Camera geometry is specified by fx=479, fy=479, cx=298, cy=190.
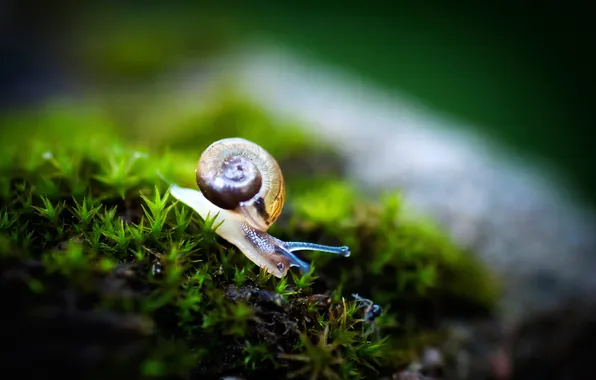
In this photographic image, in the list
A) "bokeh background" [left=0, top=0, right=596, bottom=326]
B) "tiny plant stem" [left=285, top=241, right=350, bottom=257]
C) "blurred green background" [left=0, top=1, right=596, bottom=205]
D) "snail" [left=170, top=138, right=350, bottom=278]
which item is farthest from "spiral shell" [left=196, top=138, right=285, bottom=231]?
"blurred green background" [left=0, top=1, right=596, bottom=205]

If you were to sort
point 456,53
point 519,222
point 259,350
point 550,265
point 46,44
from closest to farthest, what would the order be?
1. point 259,350
2. point 550,265
3. point 519,222
4. point 46,44
5. point 456,53

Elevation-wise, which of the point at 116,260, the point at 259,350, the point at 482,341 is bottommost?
the point at 482,341

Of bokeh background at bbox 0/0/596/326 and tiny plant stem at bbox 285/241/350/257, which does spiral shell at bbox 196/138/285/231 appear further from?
bokeh background at bbox 0/0/596/326

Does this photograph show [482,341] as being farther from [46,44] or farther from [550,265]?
[46,44]

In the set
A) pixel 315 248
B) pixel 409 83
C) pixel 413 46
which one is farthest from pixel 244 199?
pixel 413 46

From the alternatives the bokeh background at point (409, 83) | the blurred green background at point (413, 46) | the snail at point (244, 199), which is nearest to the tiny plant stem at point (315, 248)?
the snail at point (244, 199)

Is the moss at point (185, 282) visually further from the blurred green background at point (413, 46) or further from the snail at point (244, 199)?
the blurred green background at point (413, 46)

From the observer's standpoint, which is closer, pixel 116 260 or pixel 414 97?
pixel 116 260

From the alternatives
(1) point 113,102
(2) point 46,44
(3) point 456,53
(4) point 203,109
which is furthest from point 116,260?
(3) point 456,53
